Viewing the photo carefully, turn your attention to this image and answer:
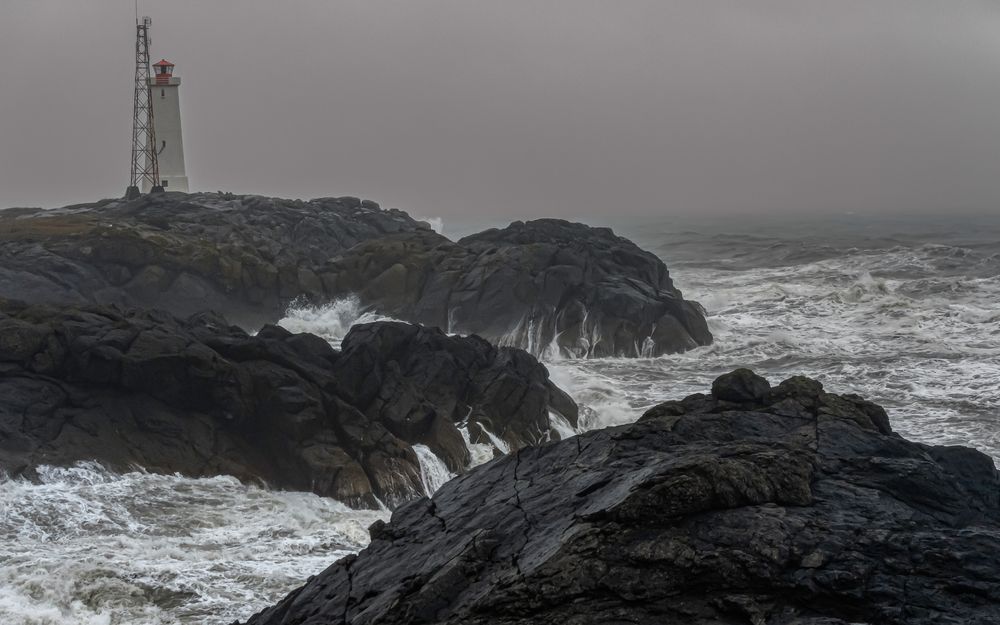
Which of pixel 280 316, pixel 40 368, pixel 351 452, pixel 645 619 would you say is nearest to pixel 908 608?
pixel 645 619

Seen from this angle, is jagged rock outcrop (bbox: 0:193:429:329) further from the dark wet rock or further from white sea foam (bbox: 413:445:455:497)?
the dark wet rock

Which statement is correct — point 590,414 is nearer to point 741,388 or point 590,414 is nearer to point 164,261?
point 741,388

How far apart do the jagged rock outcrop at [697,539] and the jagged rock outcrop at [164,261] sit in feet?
93.3

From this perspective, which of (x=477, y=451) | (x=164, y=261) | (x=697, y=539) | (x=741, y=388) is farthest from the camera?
(x=164, y=261)

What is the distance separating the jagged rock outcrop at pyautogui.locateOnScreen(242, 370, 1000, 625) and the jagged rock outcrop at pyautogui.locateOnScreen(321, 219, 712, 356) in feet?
81.4

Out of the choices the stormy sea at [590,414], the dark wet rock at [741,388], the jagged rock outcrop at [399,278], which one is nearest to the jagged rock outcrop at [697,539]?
the dark wet rock at [741,388]

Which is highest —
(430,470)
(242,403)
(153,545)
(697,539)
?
(697,539)

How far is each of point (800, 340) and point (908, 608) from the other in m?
31.2

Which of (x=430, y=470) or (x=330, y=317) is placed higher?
(x=330, y=317)

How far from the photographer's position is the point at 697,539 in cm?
955

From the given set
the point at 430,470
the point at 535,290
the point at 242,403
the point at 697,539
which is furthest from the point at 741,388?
the point at 535,290

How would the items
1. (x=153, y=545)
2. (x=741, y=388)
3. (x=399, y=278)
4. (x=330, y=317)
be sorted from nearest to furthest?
(x=741, y=388) → (x=153, y=545) → (x=330, y=317) → (x=399, y=278)

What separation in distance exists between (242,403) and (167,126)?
40989mm

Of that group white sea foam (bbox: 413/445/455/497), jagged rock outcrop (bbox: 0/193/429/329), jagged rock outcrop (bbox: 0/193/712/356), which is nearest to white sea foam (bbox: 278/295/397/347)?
jagged rock outcrop (bbox: 0/193/712/356)
